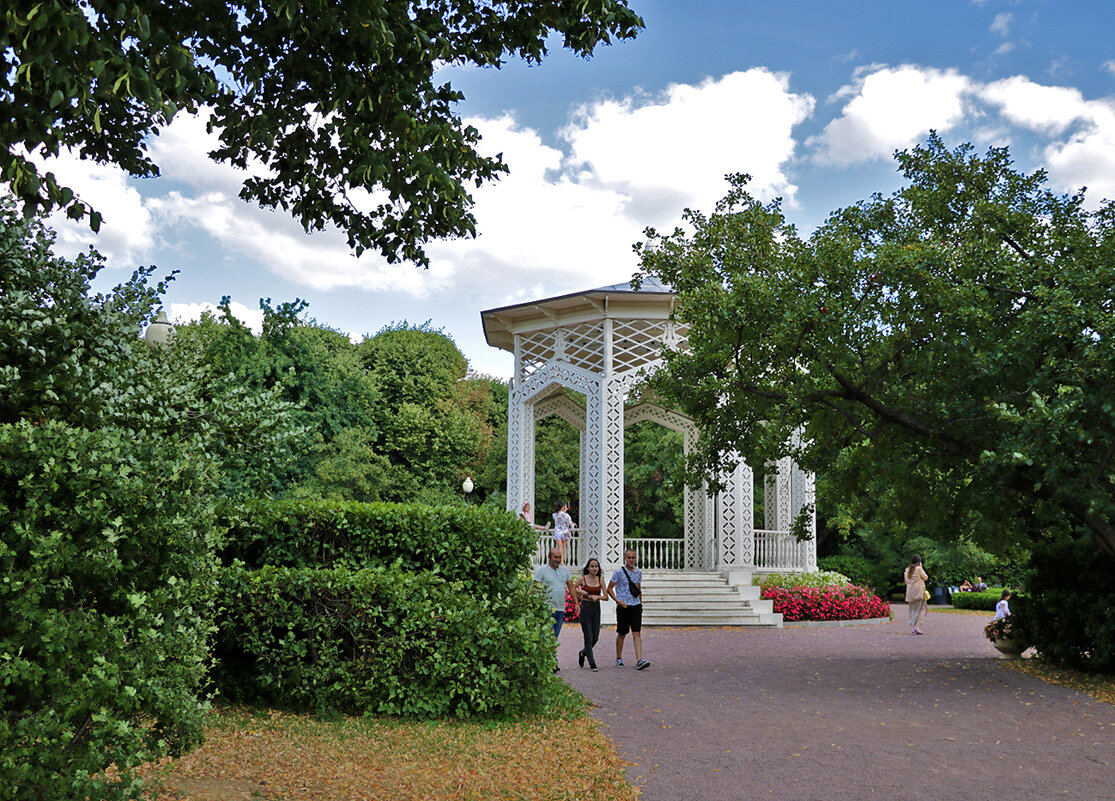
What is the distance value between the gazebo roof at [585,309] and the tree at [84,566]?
13.1m

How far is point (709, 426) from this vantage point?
11.8 meters

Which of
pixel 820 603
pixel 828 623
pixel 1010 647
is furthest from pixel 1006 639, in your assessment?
pixel 820 603

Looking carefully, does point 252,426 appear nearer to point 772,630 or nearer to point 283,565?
point 283,565

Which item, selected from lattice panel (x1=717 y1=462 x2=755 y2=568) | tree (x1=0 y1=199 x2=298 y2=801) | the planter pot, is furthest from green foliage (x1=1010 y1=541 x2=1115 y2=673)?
tree (x1=0 y1=199 x2=298 y2=801)

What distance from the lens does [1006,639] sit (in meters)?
12.7

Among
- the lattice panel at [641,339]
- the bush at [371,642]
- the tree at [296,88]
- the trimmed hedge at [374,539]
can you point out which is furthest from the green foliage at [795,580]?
the tree at [296,88]

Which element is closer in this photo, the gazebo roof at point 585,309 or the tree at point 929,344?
the tree at point 929,344

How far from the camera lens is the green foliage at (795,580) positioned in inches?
748

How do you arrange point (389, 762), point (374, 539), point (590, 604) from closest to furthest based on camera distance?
point (389, 762) → point (374, 539) → point (590, 604)

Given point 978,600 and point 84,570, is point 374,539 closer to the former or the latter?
point 84,570

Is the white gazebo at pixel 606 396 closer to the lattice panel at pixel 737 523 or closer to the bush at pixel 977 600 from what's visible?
the lattice panel at pixel 737 523

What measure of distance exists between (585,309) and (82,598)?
15.0m

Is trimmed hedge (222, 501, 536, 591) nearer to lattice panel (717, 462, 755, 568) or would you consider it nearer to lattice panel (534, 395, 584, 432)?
lattice panel (717, 462, 755, 568)

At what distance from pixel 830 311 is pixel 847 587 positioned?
1180 cm
